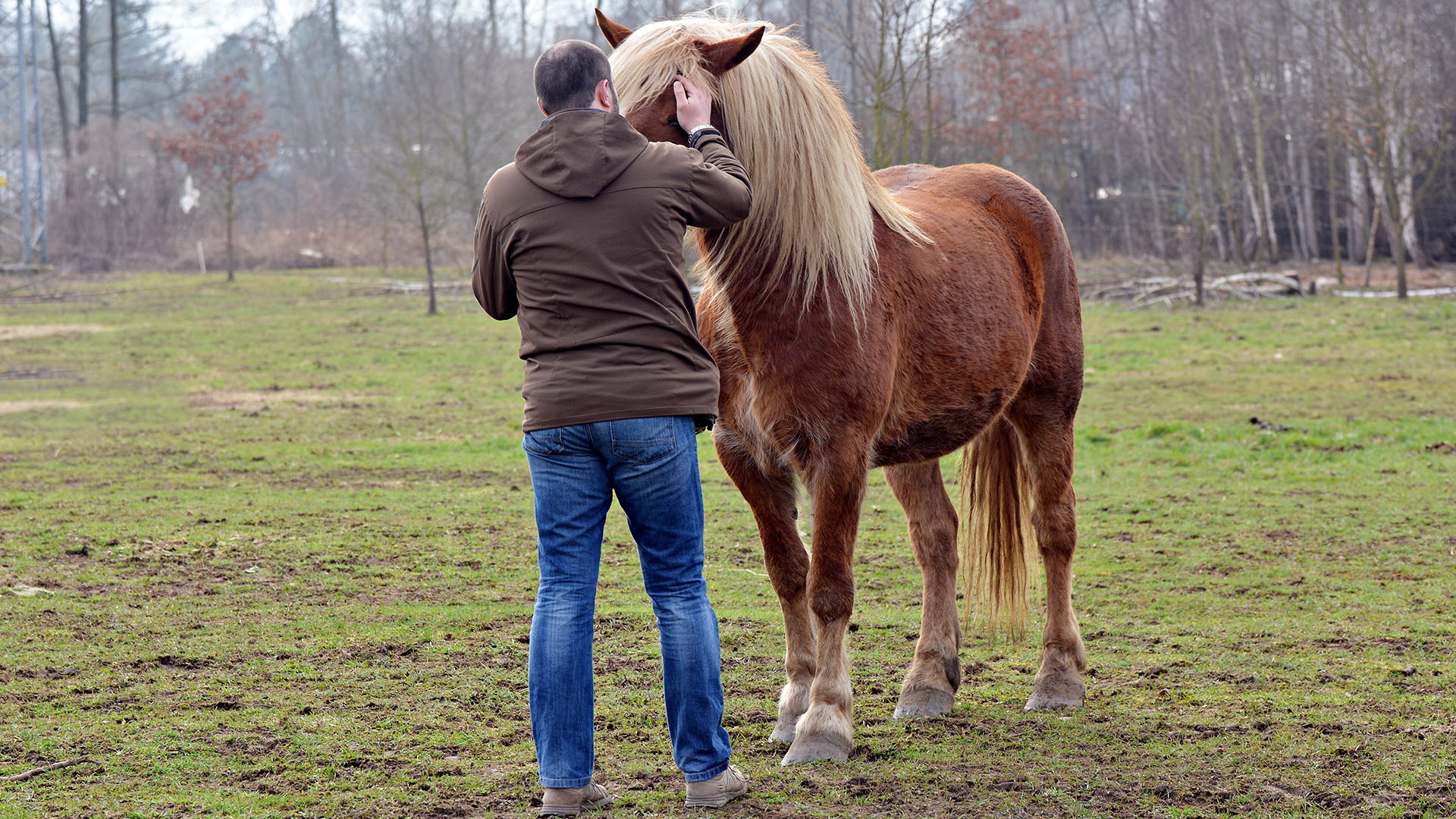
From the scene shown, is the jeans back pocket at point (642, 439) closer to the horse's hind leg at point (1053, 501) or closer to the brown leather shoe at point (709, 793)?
the brown leather shoe at point (709, 793)

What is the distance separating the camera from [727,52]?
2.96 meters

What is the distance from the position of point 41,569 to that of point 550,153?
13.7 feet

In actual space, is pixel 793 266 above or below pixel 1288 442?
above

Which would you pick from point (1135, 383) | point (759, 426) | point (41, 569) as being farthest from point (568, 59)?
point (1135, 383)

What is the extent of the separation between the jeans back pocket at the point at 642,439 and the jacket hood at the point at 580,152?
519mm

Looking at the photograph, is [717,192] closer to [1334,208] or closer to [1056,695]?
[1056,695]

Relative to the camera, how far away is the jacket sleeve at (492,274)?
2.66 m

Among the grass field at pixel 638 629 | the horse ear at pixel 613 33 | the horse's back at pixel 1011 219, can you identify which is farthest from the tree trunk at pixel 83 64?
the horse ear at pixel 613 33

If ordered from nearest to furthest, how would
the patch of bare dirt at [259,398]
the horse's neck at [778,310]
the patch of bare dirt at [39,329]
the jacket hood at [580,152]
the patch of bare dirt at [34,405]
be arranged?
the jacket hood at [580,152], the horse's neck at [778,310], the patch of bare dirt at [34,405], the patch of bare dirt at [259,398], the patch of bare dirt at [39,329]

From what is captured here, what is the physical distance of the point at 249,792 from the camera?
295cm

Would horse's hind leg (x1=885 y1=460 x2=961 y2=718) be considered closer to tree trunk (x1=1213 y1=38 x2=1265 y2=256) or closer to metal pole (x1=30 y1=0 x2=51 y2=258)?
tree trunk (x1=1213 y1=38 x2=1265 y2=256)

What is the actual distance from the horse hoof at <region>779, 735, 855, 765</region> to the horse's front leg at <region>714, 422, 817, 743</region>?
6.5 inches

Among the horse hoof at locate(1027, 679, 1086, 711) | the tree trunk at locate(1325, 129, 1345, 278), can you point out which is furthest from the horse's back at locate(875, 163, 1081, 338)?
the tree trunk at locate(1325, 129, 1345, 278)

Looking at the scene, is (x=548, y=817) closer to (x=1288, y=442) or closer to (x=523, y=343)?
(x=523, y=343)
